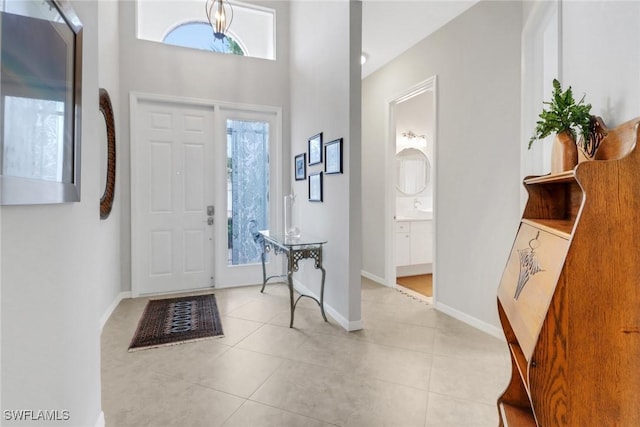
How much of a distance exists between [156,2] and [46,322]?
4113 mm

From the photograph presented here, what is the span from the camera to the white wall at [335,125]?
8.86ft

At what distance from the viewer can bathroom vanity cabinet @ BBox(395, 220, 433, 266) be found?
4.52 m

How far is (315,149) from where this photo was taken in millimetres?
3412

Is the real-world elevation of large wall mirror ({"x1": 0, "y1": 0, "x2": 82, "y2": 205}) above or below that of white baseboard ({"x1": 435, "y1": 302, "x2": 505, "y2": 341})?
above

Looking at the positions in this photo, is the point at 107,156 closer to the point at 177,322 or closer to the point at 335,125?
the point at 177,322

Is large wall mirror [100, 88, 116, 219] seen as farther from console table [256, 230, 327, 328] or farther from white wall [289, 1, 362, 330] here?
white wall [289, 1, 362, 330]

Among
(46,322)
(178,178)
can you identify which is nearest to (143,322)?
(178,178)

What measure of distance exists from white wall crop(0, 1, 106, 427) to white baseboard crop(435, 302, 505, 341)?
2725mm

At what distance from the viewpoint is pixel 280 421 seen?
1647 millimetres

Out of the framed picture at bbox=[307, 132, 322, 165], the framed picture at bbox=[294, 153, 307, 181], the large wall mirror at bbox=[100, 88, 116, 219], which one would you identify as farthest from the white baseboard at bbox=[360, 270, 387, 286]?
the large wall mirror at bbox=[100, 88, 116, 219]

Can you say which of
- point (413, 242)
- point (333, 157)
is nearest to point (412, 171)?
point (413, 242)

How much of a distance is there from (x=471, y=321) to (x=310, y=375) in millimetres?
1648

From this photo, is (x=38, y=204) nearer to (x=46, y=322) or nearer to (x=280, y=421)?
(x=46, y=322)

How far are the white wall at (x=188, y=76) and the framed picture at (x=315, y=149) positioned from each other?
84 cm
